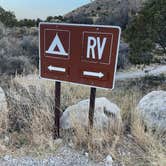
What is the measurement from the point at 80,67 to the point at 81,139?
88 centimetres

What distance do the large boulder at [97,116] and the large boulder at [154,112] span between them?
36cm

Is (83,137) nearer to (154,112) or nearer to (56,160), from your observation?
(56,160)

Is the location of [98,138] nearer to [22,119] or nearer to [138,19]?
[22,119]

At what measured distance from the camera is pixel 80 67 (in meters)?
3.81

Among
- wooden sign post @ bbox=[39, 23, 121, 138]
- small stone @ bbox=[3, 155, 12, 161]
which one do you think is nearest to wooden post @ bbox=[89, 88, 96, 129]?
A: wooden sign post @ bbox=[39, 23, 121, 138]

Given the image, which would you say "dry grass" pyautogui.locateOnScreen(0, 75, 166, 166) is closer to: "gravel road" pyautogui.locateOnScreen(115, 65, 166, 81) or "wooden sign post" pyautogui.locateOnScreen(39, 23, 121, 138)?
"wooden sign post" pyautogui.locateOnScreen(39, 23, 121, 138)

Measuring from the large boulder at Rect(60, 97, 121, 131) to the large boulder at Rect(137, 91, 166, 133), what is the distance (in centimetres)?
36

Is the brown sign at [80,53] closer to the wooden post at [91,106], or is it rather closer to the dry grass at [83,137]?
the wooden post at [91,106]

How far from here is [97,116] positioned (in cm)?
419

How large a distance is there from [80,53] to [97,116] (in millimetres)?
916

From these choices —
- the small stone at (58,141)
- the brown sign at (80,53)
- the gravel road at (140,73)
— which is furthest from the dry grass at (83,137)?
the gravel road at (140,73)

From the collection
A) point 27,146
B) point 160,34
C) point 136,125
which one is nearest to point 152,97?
point 136,125

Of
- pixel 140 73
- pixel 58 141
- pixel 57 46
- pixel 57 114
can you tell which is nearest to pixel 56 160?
pixel 58 141

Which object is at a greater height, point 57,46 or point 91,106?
point 57,46
